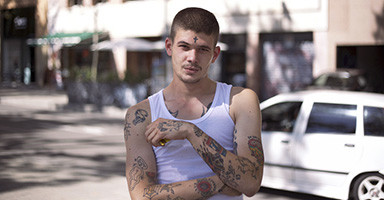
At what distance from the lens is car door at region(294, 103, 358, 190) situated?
6.68 m

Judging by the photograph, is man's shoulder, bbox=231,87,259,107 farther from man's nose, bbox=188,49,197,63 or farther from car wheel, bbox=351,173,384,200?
car wheel, bbox=351,173,384,200

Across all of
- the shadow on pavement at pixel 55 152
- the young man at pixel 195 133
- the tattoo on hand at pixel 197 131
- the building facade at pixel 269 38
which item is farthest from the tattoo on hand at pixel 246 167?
the building facade at pixel 269 38

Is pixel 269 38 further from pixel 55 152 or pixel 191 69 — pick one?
pixel 191 69

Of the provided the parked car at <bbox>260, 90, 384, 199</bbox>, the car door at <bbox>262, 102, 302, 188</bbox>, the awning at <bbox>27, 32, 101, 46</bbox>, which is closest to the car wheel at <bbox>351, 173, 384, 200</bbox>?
the parked car at <bbox>260, 90, 384, 199</bbox>

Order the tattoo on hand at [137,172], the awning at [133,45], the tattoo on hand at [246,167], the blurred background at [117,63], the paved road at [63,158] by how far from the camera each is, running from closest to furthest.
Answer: the tattoo on hand at [246,167], the tattoo on hand at [137,172], the paved road at [63,158], the blurred background at [117,63], the awning at [133,45]

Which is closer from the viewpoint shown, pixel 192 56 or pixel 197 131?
pixel 197 131

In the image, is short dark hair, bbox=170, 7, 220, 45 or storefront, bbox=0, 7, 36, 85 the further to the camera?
storefront, bbox=0, 7, 36, 85

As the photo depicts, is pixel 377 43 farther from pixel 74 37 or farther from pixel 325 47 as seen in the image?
pixel 74 37

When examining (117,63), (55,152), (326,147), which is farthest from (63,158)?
(117,63)

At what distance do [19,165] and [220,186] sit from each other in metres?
7.61

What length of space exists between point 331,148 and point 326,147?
0.22 feet

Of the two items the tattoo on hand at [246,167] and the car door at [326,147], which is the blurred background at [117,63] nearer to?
the car door at [326,147]

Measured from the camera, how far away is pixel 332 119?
22.9ft

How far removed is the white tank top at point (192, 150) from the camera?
233 cm
